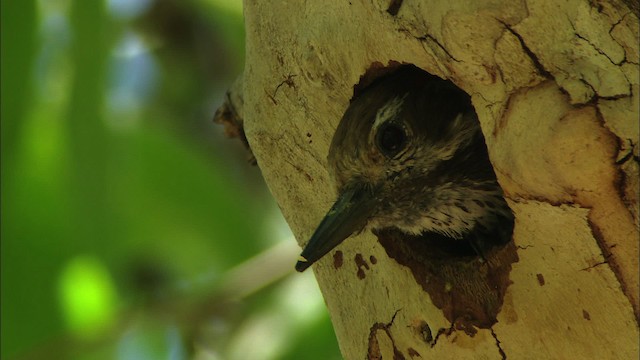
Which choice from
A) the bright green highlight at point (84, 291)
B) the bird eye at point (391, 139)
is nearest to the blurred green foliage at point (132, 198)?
the bright green highlight at point (84, 291)

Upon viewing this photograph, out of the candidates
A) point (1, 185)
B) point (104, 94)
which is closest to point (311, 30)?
point (104, 94)

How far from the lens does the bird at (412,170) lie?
2637 mm

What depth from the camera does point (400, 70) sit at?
279cm

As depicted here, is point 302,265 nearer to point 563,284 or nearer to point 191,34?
point 563,284

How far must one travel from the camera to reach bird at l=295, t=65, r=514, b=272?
8.65 feet

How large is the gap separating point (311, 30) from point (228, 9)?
115 centimetres

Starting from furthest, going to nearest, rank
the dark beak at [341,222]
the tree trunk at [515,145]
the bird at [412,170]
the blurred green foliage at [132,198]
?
the blurred green foliage at [132,198]
the bird at [412,170]
the dark beak at [341,222]
the tree trunk at [515,145]

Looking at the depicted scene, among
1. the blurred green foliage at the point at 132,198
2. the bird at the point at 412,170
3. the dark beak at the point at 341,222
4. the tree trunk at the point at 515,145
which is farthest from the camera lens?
the blurred green foliage at the point at 132,198

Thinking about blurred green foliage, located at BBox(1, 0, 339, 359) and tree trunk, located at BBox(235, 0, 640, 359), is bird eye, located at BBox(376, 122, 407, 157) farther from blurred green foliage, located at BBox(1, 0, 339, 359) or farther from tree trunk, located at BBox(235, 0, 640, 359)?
blurred green foliage, located at BBox(1, 0, 339, 359)

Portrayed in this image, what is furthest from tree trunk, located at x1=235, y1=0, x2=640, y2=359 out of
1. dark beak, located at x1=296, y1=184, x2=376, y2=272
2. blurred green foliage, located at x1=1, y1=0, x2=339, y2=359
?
blurred green foliage, located at x1=1, y1=0, x2=339, y2=359

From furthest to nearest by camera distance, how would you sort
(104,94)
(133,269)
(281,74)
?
(133,269) → (104,94) → (281,74)

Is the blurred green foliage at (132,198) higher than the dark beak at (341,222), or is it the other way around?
the blurred green foliage at (132,198)

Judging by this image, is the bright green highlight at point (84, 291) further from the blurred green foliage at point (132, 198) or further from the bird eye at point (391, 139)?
the bird eye at point (391, 139)

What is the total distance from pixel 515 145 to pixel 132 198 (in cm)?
185
